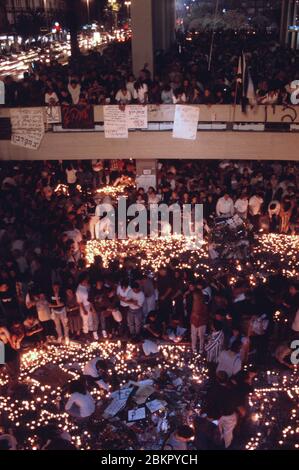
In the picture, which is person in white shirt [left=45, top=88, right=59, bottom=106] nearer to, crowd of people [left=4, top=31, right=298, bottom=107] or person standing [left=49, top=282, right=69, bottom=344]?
crowd of people [left=4, top=31, right=298, bottom=107]

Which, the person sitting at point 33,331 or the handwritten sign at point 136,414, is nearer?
the handwritten sign at point 136,414

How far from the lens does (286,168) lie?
586 inches

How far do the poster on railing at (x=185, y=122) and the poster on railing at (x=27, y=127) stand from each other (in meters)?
3.43

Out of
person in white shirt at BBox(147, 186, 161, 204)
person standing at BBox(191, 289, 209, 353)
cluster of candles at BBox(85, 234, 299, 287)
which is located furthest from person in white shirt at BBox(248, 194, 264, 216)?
person standing at BBox(191, 289, 209, 353)

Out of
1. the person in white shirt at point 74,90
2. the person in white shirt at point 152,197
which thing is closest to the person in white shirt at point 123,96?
the person in white shirt at point 74,90

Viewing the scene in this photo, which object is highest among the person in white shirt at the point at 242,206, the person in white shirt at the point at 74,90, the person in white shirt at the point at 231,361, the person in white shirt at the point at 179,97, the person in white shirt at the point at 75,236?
the person in white shirt at the point at 74,90

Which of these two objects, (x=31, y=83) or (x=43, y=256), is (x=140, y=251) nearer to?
(x=43, y=256)

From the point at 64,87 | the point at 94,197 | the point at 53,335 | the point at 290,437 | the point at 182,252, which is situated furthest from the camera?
the point at 94,197

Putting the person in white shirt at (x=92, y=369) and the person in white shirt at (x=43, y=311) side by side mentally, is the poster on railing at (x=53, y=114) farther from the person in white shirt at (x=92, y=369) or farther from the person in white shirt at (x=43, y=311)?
the person in white shirt at (x=92, y=369)

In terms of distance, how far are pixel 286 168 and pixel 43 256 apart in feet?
27.4

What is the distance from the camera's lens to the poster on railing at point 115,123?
12.8m

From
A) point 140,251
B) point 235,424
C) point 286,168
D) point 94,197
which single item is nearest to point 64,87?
point 94,197

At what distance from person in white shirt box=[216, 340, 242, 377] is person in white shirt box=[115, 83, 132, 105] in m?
7.61

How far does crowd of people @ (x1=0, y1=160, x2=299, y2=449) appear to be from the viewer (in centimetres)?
776
